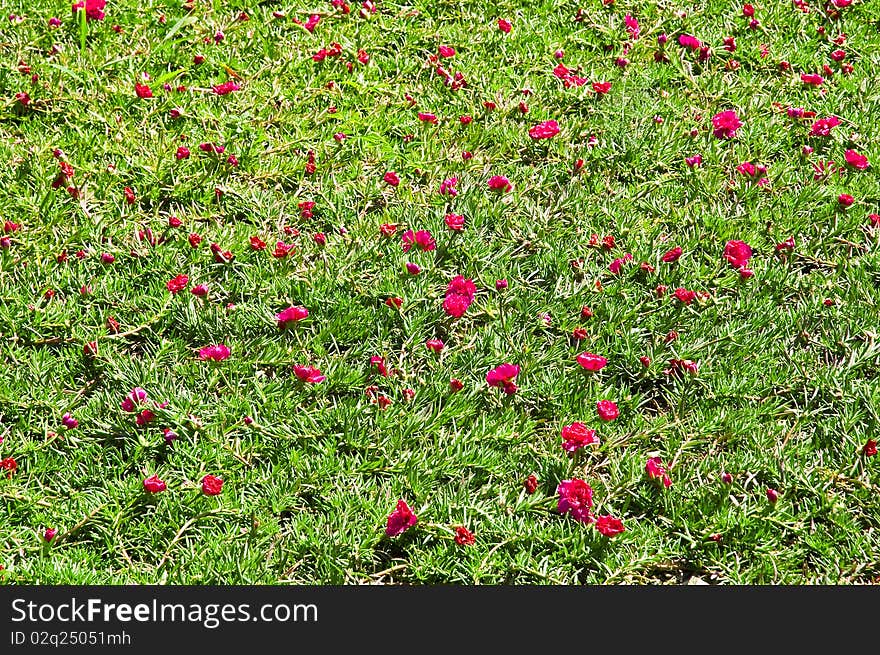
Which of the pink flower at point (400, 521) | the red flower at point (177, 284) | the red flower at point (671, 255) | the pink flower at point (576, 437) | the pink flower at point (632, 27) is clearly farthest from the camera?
the pink flower at point (632, 27)

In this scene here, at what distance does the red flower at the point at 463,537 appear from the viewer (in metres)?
2.89

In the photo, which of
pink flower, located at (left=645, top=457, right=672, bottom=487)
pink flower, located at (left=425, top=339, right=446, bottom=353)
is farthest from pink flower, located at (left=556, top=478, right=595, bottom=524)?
pink flower, located at (left=425, top=339, right=446, bottom=353)

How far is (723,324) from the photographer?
3.62 metres

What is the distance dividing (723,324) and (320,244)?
160cm

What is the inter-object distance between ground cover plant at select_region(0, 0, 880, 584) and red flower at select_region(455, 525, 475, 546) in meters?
0.03

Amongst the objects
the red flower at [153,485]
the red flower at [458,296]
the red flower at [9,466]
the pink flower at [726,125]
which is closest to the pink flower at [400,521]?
the red flower at [153,485]

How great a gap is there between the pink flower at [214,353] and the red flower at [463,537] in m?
1.03

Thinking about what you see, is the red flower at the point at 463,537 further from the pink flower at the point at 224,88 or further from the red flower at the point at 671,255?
the pink flower at the point at 224,88

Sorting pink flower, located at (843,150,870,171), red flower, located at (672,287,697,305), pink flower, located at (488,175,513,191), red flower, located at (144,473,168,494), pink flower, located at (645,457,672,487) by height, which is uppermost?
pink flower, located at (843,150,870,171)

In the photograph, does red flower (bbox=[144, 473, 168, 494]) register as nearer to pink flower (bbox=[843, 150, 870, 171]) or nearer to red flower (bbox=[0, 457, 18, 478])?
red flower (bbox=[0, 457, 18, 478])

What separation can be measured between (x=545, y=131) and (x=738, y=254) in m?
1.07

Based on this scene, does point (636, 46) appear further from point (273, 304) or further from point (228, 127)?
point (273, 304)

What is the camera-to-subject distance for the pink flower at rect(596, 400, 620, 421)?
10.5 feet

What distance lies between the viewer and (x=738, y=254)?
381 centimetres
